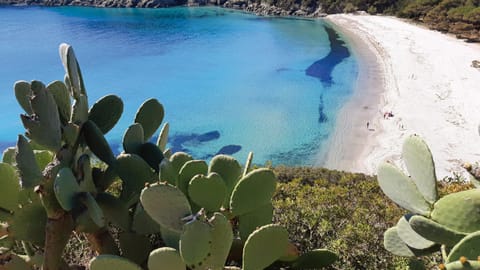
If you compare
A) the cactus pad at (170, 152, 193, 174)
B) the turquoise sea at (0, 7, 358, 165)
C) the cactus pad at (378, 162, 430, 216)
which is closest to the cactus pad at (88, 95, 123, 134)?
the cactus pad at (170, 152, 193, 174)

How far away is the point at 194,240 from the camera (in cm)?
157

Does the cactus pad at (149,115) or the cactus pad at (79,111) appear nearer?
the cactus pad at (79,111)

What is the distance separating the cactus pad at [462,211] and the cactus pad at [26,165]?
158 centimetres

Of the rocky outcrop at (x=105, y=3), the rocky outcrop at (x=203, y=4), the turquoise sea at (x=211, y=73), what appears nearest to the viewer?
the turquoise sea at (x=211, y=73)

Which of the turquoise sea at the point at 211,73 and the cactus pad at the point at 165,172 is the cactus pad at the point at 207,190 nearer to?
the cactus pad at the point at 165,172

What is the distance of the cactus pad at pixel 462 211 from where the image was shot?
1535mm

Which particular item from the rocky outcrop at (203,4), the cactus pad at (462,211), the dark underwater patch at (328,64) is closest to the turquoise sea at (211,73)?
the dark underwater patch at (328,64)

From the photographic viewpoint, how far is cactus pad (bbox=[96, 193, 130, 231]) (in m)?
2.04

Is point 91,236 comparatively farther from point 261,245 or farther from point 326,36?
point 326,36

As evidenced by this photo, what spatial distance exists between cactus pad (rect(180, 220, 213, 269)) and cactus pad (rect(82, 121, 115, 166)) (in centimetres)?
72

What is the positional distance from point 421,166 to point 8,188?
184 cm

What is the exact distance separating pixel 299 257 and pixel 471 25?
116ft

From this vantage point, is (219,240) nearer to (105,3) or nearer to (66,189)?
(66,189)

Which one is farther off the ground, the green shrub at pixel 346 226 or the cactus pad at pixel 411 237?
the cactus pad at pixel 411 237
